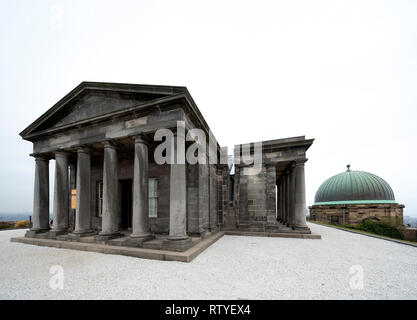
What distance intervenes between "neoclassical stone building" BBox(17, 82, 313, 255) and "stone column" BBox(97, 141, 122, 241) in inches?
1.7

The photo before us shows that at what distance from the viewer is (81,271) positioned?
218 inches

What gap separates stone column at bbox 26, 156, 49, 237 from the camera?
10750 mm

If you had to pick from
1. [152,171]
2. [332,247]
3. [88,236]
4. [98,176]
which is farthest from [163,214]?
[332,247]

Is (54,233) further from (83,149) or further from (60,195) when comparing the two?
(83,149)

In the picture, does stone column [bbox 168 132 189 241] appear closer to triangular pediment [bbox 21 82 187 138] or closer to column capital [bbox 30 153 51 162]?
triangular pediment [bbox 21 82 187 138]

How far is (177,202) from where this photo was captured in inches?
289

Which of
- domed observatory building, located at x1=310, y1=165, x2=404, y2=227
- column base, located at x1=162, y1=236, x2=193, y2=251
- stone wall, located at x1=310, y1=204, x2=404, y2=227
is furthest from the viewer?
domed observatory building, located at x1=310, y1=165, x2=404, y2=227

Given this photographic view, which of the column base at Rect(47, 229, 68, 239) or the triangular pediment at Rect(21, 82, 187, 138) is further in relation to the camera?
the column base at Rect(47, 229, 68, 239)

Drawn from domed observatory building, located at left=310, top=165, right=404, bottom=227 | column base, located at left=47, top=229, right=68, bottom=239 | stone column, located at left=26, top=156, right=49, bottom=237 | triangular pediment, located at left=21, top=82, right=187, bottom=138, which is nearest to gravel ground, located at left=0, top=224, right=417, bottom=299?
column base, located at left=47, top=229, right=68, bottom=239

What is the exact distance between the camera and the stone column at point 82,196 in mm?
9273

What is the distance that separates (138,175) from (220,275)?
5.24m

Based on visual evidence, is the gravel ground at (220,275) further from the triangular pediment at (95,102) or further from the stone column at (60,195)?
the triangular pediment at (95,102)

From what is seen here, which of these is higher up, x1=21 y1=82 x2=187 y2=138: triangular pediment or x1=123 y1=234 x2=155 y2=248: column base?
x1=21 y1=82 x2=187 y2=138: triangular pediment
